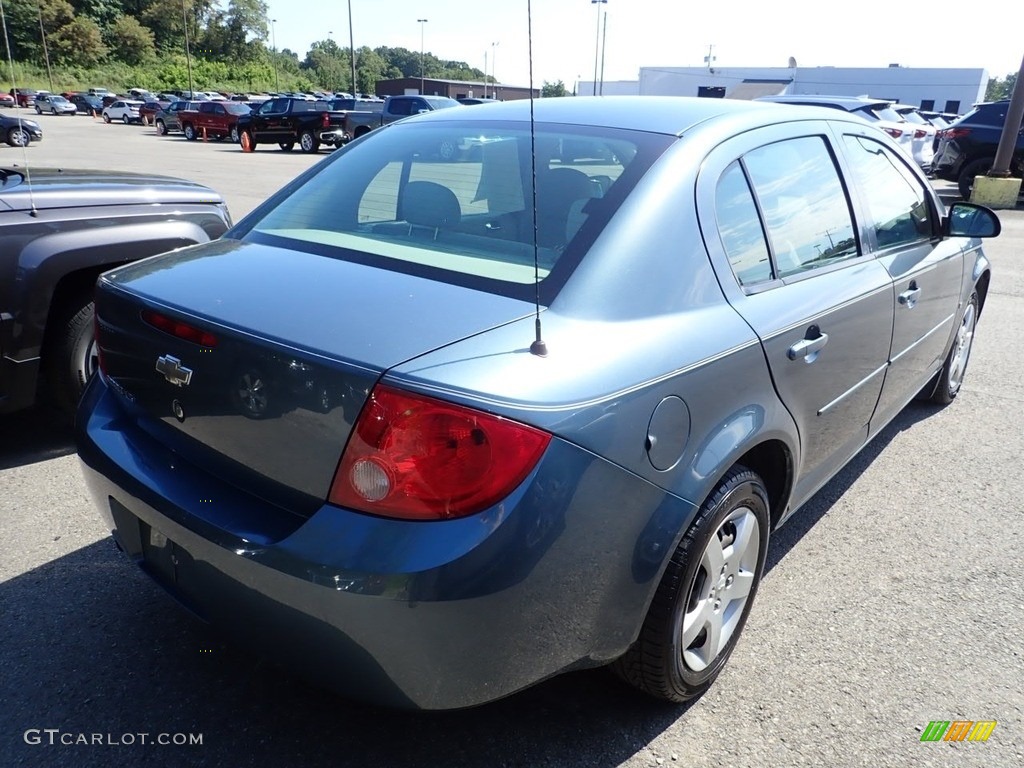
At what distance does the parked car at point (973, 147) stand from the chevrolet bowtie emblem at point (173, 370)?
654 inches

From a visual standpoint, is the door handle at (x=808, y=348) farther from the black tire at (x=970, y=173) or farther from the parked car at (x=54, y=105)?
the parked car at (x=54, y=105)

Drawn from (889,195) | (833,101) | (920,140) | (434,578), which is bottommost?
(920,140)

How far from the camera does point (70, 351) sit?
3771 millimetres

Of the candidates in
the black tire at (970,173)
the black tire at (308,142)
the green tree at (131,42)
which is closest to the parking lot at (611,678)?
the black tire at (970,173)

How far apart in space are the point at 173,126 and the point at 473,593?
41.4 meters

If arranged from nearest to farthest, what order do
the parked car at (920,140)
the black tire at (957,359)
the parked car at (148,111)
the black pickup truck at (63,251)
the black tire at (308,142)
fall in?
the black pickup truck at (63,251)
the black tire at (957,359)
the parked car at (920,140)
the black tire at (308,142)
the parked car at (148,111)

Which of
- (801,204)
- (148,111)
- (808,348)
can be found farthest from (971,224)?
(148,111)

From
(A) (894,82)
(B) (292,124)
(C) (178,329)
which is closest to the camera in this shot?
(C) (178,329)

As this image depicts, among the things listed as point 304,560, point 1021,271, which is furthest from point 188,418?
point 1021,271

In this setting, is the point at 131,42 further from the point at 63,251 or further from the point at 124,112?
the point at 63,251

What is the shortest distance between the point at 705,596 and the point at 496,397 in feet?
3.42

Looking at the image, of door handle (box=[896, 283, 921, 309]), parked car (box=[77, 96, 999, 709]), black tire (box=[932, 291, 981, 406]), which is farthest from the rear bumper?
black tire (box=[932, 291, 981, 406])

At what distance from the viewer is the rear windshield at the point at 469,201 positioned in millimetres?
2186

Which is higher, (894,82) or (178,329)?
(894,82)
